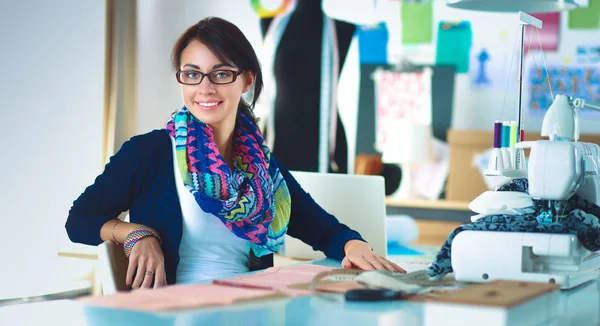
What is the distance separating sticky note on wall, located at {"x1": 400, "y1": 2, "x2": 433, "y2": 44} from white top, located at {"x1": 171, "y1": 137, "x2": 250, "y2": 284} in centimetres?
380

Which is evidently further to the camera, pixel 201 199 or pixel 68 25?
pixel 68 25

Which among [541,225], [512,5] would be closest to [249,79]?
[512,5]

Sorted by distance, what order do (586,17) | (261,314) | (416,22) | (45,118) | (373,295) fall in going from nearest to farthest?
(261,314), (373,295), (45,118), (586,17), (416,22)

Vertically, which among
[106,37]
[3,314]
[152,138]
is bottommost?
[3,314]

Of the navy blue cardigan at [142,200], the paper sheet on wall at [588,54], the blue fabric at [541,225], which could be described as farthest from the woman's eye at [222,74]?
the paper sheet on wall at [588,54]

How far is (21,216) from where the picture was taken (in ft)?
15.9

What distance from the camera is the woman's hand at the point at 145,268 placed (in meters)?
1.91

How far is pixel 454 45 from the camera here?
5652 millimetres

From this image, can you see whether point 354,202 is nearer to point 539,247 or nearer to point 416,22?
point 539,247

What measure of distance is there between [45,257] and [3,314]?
3783mm

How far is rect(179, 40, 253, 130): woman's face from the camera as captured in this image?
2.26 meters

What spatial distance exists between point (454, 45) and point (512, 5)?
3226 millimetres

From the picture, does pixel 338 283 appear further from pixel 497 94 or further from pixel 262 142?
pixel 497 94

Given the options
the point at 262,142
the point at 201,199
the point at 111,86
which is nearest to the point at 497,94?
the point at 111,86
